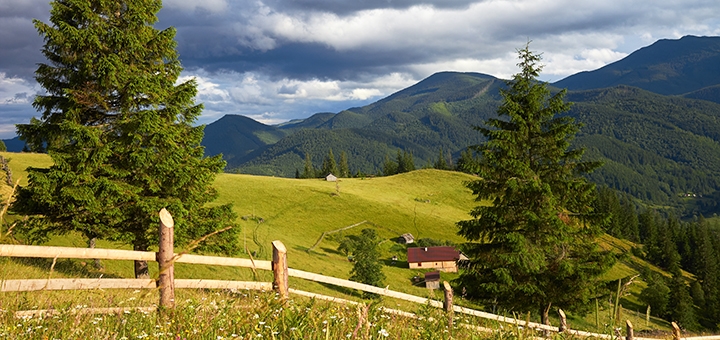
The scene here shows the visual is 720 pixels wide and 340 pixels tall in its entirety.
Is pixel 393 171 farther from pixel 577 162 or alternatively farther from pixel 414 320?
pixel 414 320

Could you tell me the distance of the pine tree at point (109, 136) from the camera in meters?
17.1

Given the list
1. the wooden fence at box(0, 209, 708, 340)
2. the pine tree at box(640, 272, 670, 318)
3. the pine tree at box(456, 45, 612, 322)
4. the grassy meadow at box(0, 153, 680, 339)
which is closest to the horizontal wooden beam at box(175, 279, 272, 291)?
the wooden fence at box(0, 209, 708, 340)

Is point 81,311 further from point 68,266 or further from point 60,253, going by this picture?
point 68,266

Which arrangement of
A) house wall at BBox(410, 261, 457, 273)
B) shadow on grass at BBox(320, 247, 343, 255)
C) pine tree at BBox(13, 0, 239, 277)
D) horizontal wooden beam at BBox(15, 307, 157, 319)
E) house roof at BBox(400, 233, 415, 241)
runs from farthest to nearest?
house roof at BBox(400, 233, 415, 241) < house wall at BBox(410, 261, 457, 273) < shadow on grass at BBox(320, 247, 343, 255) < pine tree at BBox(13, 0, 239, 277) < horizontal wooden beam at BBox(15, 307, 157, 319)

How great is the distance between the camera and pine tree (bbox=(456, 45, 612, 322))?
19766 millimetres

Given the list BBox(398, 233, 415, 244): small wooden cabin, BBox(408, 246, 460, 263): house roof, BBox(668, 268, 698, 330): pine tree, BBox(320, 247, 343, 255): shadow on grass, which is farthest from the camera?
BBox(398, 233, 415, 244): small wooden cabin

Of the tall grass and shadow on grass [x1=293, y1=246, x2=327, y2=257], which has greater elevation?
the tall grass

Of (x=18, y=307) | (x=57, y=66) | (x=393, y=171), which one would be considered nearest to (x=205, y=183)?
(x=57, y=66)

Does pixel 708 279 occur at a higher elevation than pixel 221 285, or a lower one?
lower

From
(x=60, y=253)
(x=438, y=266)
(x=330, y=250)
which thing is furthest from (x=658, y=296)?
(x=60, y=253)

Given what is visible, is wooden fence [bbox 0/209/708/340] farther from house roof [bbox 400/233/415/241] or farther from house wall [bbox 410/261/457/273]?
house roof [bbox 400/233/415/241]

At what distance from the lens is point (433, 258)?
63844 mm

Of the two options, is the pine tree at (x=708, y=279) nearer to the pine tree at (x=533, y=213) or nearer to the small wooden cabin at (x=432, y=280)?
the small wooden cabin at (x=432, y=280)

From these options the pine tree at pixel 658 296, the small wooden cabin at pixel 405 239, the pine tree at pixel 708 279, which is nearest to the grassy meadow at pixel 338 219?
the small wooden cabin at pixel 405 239
